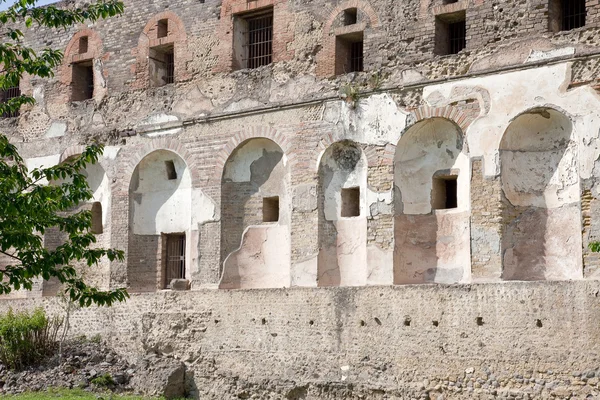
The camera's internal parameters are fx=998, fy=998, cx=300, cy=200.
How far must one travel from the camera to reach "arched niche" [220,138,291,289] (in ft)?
58.5

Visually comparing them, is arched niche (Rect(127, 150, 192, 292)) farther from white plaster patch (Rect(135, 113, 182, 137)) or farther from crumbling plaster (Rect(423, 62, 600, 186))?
crumbling plaster (Rect(423, 62, 600, 186))

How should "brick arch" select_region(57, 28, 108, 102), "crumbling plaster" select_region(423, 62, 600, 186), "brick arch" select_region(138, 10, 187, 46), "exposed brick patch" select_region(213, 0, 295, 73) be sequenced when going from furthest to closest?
"brick arch" select_region(57, 28, 108, 102) → "brick arch" select_region(138, 10, 187, 46) → "exposed brick patch" select_region(213, 0, 295, 73) → "crumbling plaster" select_region(423, 62, 600, 186)

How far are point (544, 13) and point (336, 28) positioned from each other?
12.6 ft

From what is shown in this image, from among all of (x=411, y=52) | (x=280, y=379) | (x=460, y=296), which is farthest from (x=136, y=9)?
(x=460, y=296)

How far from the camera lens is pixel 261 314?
1617 cm

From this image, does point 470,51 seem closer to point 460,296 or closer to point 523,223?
point 523,223

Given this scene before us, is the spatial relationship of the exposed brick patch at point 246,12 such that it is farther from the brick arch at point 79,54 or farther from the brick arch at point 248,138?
the brick arch at point 79,54

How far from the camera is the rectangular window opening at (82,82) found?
842 inches

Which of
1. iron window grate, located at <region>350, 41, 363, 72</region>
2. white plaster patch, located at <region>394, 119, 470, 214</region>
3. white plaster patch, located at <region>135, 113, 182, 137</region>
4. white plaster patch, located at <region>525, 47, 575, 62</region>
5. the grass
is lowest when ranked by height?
the grass

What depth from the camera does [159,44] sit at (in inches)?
785

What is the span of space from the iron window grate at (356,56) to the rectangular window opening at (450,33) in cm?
175

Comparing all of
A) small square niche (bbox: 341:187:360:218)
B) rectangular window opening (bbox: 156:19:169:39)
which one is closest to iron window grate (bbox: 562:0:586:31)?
small square niche (bbox: 341:187:360:218)

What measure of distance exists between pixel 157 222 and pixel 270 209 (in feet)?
8.79

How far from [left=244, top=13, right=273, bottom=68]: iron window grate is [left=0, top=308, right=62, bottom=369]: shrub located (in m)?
6.21
